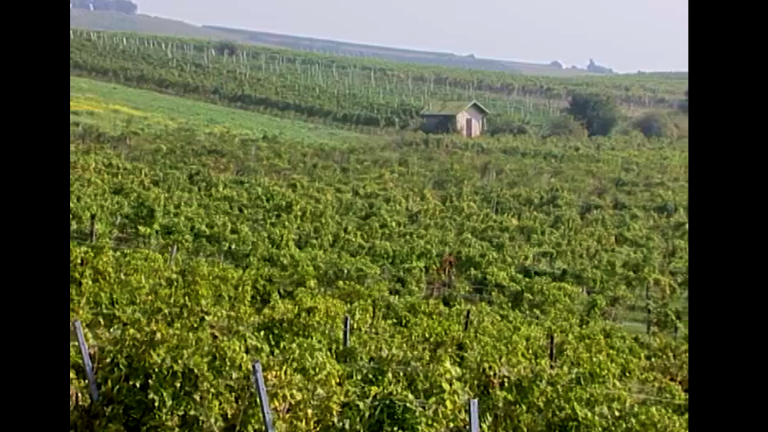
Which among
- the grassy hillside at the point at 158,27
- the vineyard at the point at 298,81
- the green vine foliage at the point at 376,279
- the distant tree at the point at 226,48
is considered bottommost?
the green vine foliage at the point at 376,279

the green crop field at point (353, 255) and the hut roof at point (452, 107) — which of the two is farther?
the hut roof at point (452, 107)

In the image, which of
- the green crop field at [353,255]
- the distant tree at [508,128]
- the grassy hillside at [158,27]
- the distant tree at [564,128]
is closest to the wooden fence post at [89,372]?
the green crop field at [353,255]

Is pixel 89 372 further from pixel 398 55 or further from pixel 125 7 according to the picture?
pixel 125 7

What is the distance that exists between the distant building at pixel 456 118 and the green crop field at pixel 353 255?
258mm

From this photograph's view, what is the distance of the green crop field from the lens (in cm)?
285

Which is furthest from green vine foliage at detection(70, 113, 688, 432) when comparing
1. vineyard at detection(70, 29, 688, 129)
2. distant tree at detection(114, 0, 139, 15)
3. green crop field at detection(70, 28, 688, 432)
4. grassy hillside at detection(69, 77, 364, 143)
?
distant tree at detection(114, 0, 139, 15)

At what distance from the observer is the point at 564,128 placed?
41.0 ft

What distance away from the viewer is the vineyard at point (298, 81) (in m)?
13.0

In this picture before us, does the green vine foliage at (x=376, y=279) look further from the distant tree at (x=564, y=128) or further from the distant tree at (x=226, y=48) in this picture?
the distant tree at (x=226, y=48)

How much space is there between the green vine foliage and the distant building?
305 mm

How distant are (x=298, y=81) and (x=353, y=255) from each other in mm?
8278
